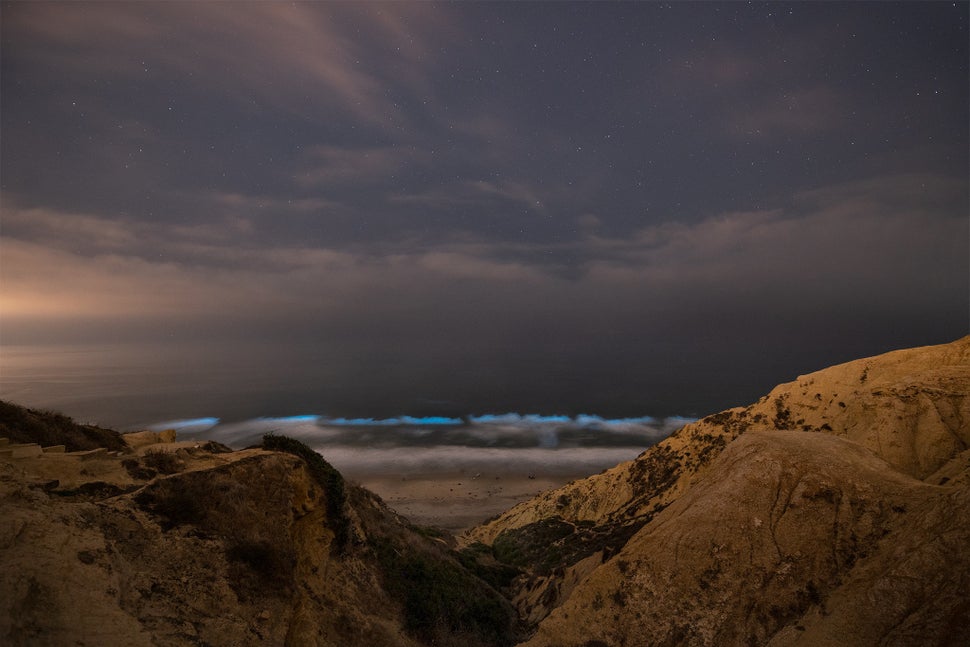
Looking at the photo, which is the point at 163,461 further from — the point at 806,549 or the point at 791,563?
the point at 806,549

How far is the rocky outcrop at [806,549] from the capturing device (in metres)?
12.8

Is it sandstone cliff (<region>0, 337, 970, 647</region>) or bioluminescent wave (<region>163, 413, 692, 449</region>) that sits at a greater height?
sandstone cliff (<region>0, 337, 970, 647</region>)

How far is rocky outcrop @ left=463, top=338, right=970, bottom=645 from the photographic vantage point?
12836 millimetres

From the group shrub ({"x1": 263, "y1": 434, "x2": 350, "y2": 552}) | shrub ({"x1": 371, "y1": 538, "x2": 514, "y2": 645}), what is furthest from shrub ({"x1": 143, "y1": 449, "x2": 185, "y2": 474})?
shrub ({"x1": 371, "y1": 538, "x2": 514, "y2": 645})

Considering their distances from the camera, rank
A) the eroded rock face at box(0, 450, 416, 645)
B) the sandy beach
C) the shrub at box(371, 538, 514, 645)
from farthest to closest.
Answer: the sandy beach, the shrub at box(371, 538, 514, 645), the eroded rock face at box(0, 450, 416, 645)

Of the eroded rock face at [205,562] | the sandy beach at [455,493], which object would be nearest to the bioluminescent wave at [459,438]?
the sandy beach at [455,493]

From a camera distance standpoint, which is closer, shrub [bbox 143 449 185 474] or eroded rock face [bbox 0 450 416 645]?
eroded rock face [bbox 0 450 416 645]

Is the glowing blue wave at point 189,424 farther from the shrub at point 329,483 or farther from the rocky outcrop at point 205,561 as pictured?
the rocky outcrop at point 205,561

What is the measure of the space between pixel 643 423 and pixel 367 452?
76.5 meters

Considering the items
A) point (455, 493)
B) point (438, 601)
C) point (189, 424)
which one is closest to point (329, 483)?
point (438, 601)

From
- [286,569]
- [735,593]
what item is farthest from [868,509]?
[286,569]

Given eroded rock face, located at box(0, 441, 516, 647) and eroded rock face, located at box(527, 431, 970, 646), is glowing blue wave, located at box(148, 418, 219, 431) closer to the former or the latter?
eroded rock face, located at box(0, 441, 516, 647)

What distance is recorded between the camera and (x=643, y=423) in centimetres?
11894

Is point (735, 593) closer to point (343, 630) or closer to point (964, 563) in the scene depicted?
point (964, 563)
